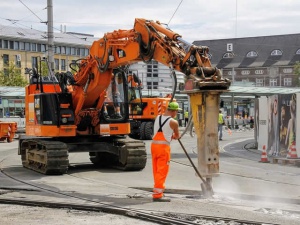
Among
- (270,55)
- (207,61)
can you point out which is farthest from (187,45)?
(270,55)

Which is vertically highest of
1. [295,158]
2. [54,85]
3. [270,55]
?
[270,55]

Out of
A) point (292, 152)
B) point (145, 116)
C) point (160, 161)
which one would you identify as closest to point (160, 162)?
point (160, 161)

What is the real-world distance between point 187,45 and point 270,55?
100583 millimetres

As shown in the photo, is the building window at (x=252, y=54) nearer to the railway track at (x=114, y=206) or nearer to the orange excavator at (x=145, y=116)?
the orange excavator at (x=145, y=116)

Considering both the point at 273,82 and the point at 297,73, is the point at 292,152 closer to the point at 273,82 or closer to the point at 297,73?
the point at 297,73

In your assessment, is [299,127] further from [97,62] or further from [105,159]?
[97,62]

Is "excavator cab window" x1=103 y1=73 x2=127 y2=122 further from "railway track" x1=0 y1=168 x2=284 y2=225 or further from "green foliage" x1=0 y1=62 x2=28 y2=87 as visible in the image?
"green foliage" x1=0 y1=62 x2=28 y2=87

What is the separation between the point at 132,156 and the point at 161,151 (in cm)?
557

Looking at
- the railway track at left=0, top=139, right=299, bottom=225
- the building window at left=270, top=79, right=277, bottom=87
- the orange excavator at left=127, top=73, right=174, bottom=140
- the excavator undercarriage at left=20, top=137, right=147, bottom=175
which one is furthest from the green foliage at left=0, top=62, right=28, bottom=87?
the railway track at left=0, top=139, right=299, bottom=225

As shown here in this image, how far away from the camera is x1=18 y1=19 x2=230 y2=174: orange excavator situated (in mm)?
14559

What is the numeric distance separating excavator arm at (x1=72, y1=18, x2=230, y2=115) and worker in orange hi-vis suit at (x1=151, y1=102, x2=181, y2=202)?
0.87 metres

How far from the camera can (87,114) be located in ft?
52.8

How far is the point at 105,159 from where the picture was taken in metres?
17.4

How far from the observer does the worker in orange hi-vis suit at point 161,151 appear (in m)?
10.1
